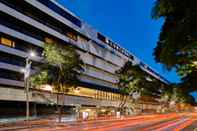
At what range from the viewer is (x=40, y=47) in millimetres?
86062

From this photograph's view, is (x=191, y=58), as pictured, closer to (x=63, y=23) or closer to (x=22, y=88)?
(x=22, y=88)

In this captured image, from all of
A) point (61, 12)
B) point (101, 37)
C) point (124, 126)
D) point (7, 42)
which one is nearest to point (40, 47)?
point (7, 42)

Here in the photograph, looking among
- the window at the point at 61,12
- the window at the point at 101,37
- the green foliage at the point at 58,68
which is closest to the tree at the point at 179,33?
the green foliage at the point at 58,68

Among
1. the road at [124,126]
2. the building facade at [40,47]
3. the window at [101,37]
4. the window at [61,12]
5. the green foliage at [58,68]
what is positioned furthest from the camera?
the window at [101,37]

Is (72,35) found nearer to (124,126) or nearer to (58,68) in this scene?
(58,68)

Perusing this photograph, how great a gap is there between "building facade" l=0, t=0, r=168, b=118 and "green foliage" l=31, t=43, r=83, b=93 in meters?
4.50

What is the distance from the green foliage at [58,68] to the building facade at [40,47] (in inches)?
177

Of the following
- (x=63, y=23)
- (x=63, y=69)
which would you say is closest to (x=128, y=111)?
(x=63, y=23)

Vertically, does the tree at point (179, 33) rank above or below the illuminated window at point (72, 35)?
below

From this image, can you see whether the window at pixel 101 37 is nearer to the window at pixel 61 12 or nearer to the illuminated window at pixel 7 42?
the window at pixel 61 12

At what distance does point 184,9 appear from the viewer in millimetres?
9312

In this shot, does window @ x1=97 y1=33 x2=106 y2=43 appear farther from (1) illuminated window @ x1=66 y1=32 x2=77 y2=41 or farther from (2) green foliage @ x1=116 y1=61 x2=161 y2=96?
(2) green foliage @ x1=116 y1=61 x2=161 y2=96

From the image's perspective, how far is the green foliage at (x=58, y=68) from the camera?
60.9 metres

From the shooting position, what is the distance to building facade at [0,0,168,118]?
2931 inches
